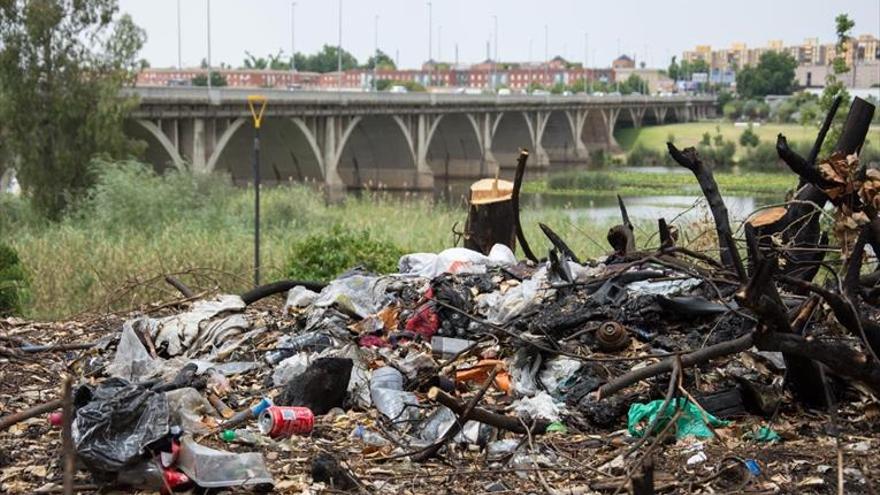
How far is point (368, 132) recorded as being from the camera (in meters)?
47.8

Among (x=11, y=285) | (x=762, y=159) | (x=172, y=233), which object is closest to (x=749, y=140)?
(x=762, y=159)

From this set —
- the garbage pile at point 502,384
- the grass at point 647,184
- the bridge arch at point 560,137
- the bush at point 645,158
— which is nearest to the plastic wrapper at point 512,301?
the garbage pile at point 502,384

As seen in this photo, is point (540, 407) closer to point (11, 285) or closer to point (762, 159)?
point (11, 285)

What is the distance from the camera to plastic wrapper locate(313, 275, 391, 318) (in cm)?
723

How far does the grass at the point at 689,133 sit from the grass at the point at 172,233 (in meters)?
36.1

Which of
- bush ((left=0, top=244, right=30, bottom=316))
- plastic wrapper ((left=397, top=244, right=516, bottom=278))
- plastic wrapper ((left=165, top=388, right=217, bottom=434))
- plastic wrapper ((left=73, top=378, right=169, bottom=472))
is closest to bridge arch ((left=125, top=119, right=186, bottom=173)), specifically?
bush ((left=0, top=244, right=30, bottom=316))

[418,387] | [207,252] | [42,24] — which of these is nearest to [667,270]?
[418,387]

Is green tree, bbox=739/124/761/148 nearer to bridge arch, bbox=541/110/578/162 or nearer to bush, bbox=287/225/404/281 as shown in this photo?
bridge arch, bbox=541/110/578/162

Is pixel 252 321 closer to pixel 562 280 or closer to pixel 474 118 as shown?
pixel 562 280

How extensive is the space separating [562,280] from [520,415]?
1.57 meters

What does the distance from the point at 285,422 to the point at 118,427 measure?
0.77 metres

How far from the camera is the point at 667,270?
22.1 feet

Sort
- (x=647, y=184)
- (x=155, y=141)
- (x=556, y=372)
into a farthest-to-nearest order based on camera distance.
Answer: (x=647, y=184) → (x=155, y=141) → (x=556, y=372)

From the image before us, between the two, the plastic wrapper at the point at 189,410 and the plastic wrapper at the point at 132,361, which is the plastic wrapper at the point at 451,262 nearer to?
the plastic wrapper at the point at 132,361
